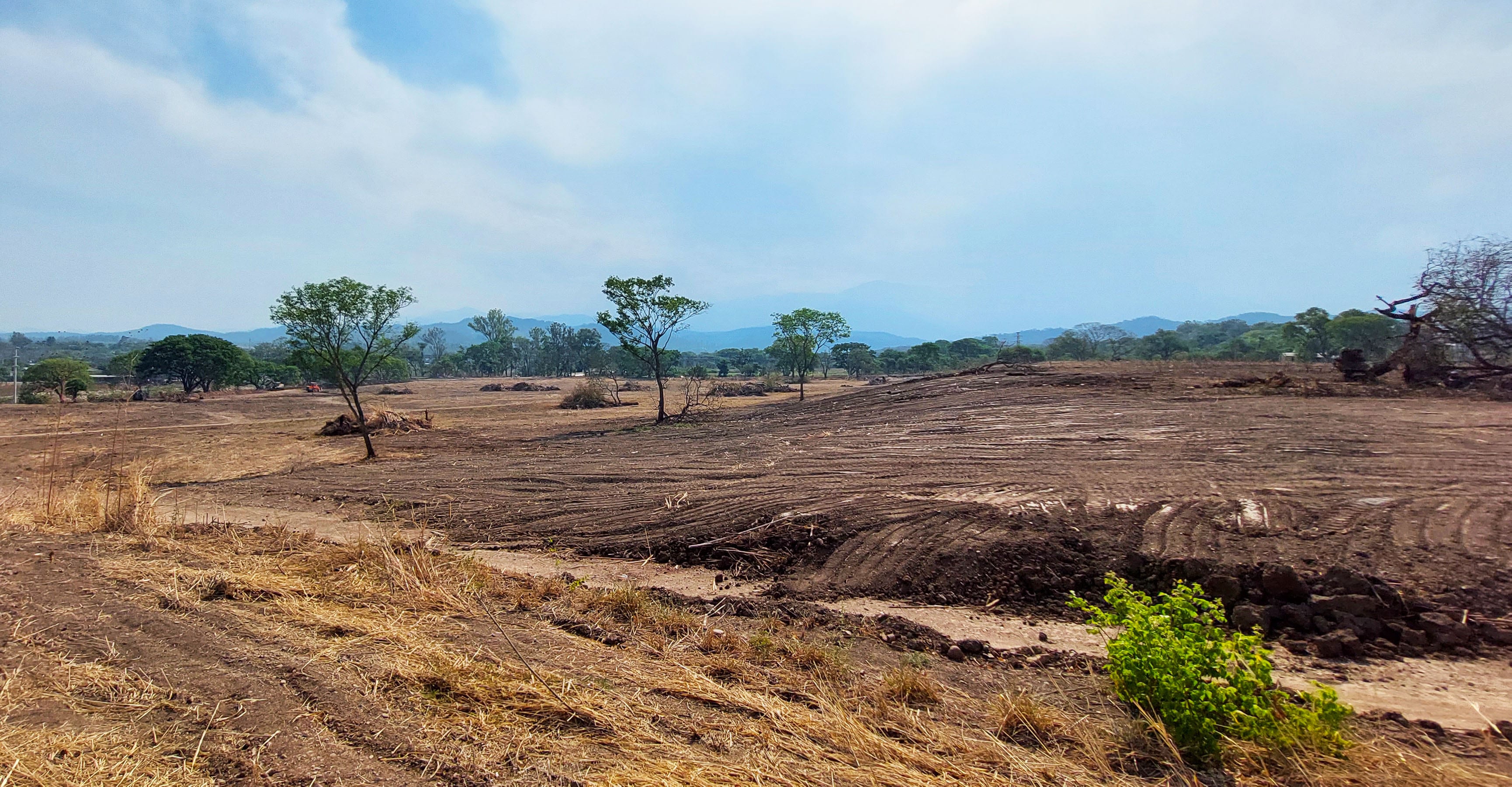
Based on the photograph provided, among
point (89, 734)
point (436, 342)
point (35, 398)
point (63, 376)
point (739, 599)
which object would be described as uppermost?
point (436, 342)

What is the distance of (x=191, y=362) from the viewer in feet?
152

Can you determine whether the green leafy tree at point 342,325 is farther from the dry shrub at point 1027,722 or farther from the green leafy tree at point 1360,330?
the green leafy tree at point 1360,330

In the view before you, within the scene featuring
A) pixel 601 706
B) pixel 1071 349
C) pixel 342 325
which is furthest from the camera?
pixel 1071 349

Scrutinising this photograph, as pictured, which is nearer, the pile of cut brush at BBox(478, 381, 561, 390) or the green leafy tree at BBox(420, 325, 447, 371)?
the pile of cut brush at BBox(478, 381, 561, 390)

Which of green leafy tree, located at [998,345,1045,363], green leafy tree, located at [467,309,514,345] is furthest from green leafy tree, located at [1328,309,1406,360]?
green leafy tree, located at [467,309,514,345]

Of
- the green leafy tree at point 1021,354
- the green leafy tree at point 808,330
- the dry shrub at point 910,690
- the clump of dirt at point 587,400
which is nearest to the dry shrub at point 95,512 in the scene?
the dry shrub at point 910,690

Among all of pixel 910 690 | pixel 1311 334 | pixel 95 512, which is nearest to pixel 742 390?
pixel 95 512

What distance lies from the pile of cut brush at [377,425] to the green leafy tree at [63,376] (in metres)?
28.6

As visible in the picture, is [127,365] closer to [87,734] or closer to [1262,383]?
[87,734]

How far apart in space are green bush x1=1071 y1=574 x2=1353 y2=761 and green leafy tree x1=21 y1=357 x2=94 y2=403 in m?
53.9

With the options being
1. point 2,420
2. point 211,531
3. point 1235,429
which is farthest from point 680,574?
point 2,420

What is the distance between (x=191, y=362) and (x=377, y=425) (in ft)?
119

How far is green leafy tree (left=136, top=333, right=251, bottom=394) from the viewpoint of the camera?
1822 inches

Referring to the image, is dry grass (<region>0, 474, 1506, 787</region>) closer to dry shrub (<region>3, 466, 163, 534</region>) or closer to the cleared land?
the cleared land
